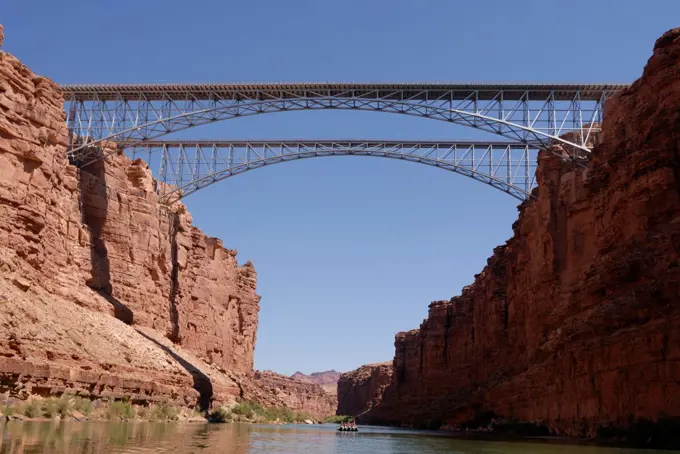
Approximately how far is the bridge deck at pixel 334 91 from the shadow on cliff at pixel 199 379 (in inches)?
472

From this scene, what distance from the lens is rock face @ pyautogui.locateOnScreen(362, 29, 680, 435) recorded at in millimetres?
21484

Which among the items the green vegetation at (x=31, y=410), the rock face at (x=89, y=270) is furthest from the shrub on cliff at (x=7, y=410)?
the rock face at (x=89, y=270)

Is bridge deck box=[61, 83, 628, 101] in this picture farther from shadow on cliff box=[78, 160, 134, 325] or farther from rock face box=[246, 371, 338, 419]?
rock face box=[246, 371, 338, 419]

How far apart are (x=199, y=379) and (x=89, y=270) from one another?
7.65m

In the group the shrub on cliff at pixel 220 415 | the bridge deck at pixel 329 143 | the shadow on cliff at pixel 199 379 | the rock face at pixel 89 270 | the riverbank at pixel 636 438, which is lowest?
the shrub on cliff at pixel 220 415

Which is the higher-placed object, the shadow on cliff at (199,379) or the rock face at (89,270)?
the rock face at (89,270)

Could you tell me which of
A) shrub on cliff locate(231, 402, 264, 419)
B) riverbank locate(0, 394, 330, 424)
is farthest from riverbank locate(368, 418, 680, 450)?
shrub on cliff locate(231, 402, 264, 419)

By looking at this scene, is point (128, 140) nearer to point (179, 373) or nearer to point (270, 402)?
point (179, 373)

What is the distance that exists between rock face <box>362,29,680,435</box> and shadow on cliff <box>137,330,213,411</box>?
1404 cm

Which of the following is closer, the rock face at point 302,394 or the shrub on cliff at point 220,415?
the shrub on cliff at point 220,415

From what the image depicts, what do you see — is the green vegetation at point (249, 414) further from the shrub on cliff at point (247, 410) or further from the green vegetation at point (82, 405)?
the green vegetation at point (82, 405)

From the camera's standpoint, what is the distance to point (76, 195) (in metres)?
37.7

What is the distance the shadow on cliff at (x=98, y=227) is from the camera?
3850cm

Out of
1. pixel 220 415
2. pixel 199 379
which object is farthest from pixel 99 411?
pixel 220 415
